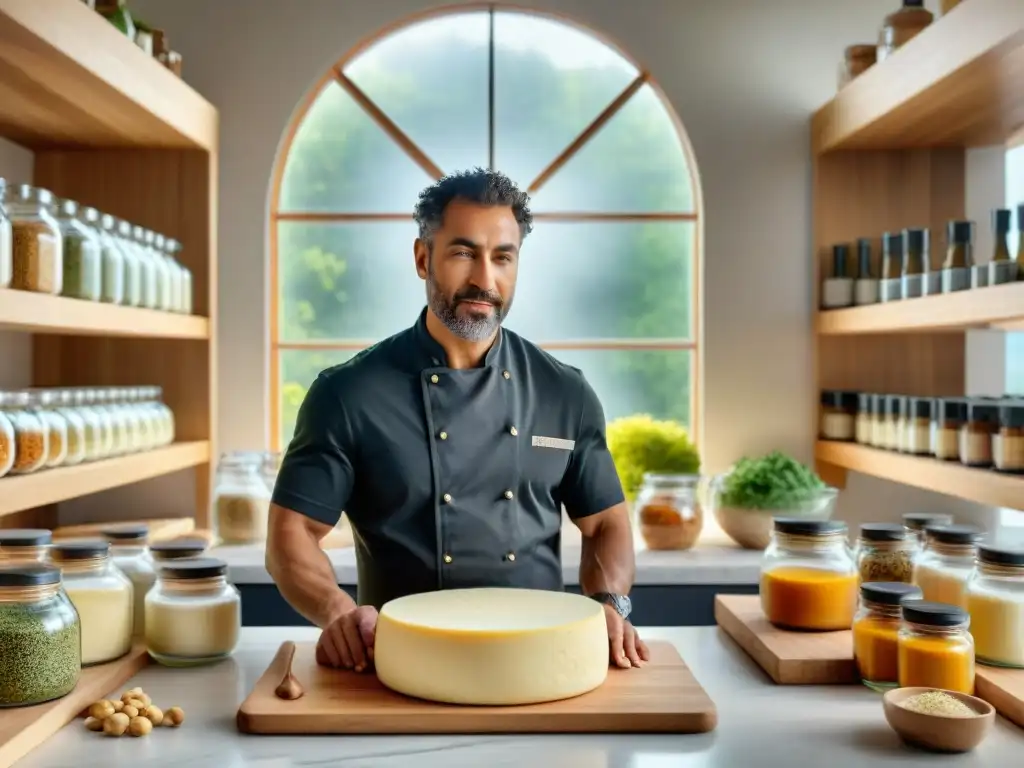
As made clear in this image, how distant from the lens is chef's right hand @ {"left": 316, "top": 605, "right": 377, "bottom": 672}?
1.55m

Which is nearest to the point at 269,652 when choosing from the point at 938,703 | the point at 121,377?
the point at 938,703

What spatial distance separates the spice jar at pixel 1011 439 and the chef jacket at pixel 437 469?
0.92m

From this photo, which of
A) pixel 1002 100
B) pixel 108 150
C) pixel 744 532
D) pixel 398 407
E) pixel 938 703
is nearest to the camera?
pixel 938 703

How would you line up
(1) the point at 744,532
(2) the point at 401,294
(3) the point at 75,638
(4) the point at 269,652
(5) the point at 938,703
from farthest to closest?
1. (2) the point at 401,294
2. (1) the point at 744,532
3. (4) the point at 269,652
4. (3) the point at 75,638
5. (5) the point at 938,703

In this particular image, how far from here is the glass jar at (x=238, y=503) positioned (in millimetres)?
3150

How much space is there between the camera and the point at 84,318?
7.97ft

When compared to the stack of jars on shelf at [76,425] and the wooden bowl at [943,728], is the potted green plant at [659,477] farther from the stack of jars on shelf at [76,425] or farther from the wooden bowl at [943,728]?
the wooden bowl at [943,728]

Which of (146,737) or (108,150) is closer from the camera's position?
(146,737)

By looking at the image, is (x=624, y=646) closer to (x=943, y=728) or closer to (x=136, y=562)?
(x=943, y=728)

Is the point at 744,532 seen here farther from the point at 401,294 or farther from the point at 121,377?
the point at 121,377

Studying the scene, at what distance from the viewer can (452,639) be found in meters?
1.38

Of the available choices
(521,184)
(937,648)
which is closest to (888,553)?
(937,648)

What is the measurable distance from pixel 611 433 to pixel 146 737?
2228 mm

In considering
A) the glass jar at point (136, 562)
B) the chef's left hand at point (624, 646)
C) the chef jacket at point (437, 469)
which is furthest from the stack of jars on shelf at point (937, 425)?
the glass jar at point (136, 562)
